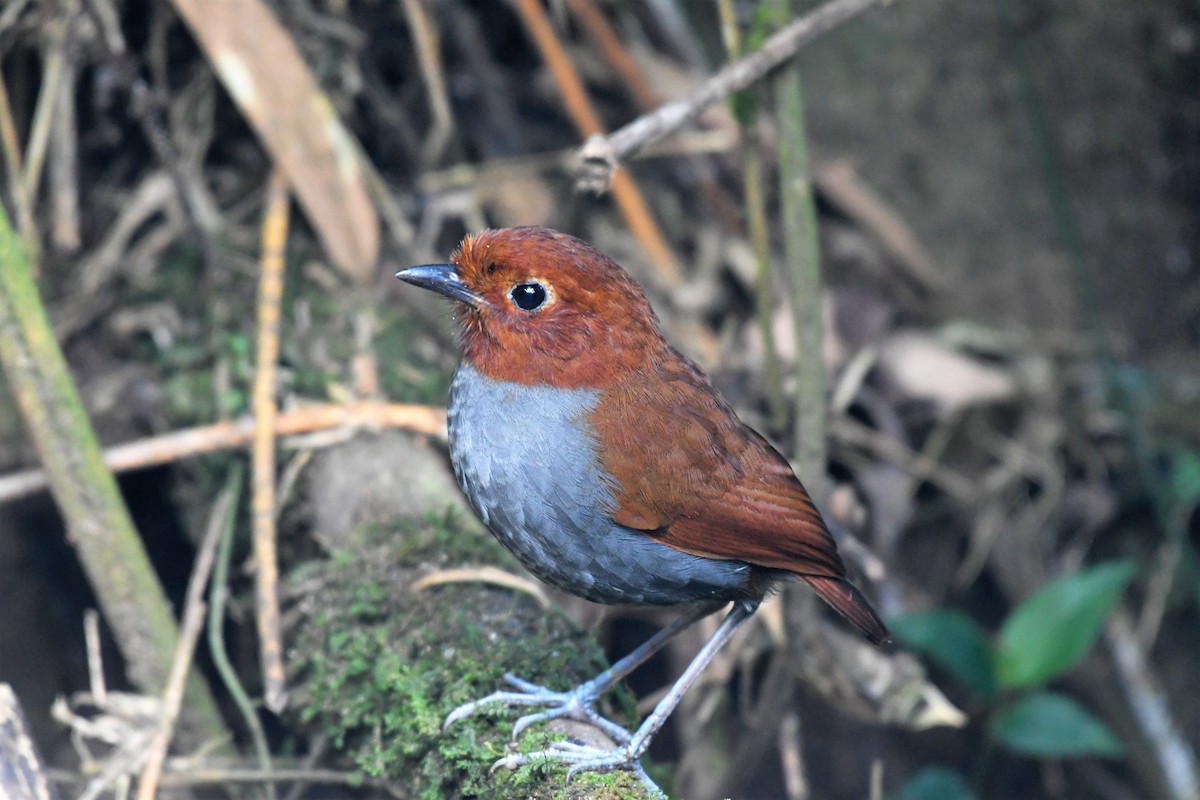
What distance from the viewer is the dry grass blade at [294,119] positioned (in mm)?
3719

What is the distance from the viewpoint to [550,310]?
2762mm

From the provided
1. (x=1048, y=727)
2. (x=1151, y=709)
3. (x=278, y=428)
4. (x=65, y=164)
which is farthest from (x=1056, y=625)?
(x=65, y=164)

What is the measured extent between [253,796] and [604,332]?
1573 mm

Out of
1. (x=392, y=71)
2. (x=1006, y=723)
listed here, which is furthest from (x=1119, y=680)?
(x=392, y=71)

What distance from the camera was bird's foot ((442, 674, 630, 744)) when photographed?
2.52m

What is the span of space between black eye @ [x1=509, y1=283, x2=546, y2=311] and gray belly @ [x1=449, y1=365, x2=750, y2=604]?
0.21 metres

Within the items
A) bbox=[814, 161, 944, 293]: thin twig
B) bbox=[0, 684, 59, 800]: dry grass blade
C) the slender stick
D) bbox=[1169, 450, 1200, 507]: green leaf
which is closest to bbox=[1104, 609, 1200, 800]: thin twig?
bbox=[1169, 450, 1200, 507]: green leaf

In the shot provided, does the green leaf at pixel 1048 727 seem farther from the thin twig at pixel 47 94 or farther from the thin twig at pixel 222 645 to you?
the thin twig at pixel 47 94

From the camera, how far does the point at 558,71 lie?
14.4 ft

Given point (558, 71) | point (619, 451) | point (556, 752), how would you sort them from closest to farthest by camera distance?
point (556, 752)
point (619, 451)
point (558, 71)

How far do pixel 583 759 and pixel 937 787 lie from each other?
1.98 meters

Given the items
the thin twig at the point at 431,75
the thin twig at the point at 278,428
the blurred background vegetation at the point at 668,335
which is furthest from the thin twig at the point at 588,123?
the thin twig at the point at 278,428

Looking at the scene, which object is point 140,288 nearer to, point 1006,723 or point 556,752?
point 556,752

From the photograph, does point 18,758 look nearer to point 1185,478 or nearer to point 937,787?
point 937,787
